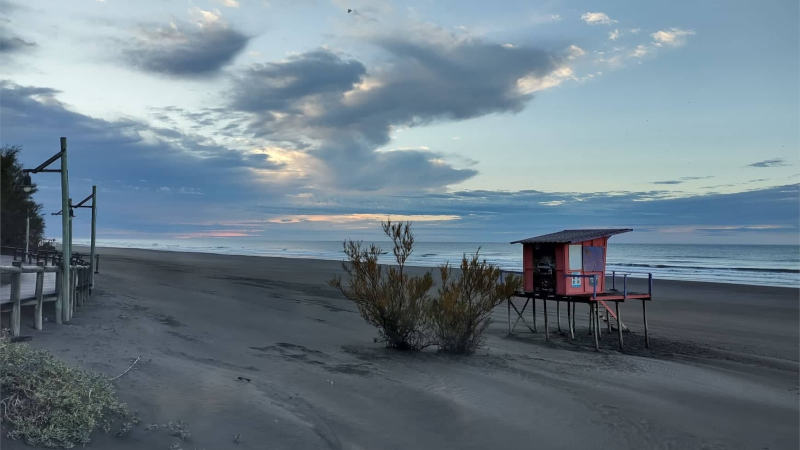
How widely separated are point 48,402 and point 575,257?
14.6m

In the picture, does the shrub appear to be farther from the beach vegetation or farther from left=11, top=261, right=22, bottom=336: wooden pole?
left=11, top=261, right=22, bottom=336: wooden pole

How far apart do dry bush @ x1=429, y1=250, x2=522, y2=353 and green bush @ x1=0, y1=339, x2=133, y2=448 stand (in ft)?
25.6

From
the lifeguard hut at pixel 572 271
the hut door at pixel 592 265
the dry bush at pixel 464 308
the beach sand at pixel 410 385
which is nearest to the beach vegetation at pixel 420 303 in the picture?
the dry bush at pixel 464 308

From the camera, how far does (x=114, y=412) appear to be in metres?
5.95

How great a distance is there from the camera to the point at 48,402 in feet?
17.2

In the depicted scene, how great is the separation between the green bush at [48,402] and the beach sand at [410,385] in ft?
0.74

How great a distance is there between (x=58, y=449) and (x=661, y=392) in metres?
10.1

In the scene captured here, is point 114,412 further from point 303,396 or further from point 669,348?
point 669,348

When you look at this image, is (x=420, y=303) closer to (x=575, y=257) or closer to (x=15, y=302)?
(x=575, y=257)

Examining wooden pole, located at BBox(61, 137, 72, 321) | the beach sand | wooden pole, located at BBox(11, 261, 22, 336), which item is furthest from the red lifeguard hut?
wooden pole, located at BBox(11, 261, 22, 336)

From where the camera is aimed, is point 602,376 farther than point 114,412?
Yes

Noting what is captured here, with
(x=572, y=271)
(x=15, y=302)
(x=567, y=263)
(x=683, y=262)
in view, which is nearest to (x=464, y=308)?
(x=567, y=263)

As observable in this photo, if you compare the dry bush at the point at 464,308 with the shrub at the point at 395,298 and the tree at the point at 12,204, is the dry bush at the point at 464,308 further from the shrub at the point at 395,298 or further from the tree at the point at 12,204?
the tree at the point at 12,204

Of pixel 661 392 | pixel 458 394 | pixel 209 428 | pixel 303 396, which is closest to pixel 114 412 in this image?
pixel 209 428
